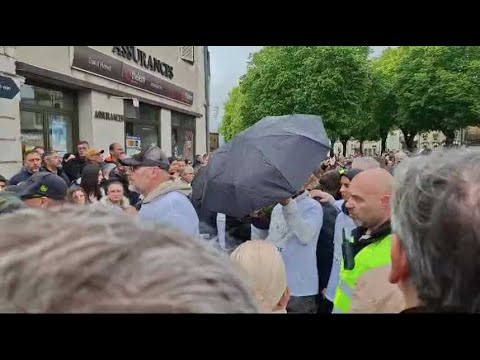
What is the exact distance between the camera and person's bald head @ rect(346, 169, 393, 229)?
7.86 ft

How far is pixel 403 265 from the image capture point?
1.14 meters

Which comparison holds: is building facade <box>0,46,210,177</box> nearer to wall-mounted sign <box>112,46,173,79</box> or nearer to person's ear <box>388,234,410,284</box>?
wall-mounted sign <box>112,46,173,79</box>

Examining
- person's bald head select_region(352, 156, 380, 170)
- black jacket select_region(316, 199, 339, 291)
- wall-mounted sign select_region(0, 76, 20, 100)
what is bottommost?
black jacket select_region(316, 199, 339, 291)

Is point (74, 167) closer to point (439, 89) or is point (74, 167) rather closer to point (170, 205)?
point (170, 205)

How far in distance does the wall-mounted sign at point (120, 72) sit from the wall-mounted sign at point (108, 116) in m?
0.80

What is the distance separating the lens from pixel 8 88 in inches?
288

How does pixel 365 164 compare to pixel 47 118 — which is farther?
pixel 47 118

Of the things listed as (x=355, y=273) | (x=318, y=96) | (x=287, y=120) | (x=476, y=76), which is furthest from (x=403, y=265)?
(x=476, y=76)

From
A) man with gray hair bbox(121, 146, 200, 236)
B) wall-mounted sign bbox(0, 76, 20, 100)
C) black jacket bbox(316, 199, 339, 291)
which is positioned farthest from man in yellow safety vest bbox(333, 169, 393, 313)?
wall-mounted sign bbox(0, 76, 20, 100)

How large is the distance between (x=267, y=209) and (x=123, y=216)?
307 cm

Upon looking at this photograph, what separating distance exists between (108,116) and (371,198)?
30.7 ft

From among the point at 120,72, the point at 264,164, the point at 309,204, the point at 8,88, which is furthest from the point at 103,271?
the point at 120,72

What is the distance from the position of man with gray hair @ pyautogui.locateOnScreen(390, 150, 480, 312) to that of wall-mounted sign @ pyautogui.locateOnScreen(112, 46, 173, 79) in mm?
10402
